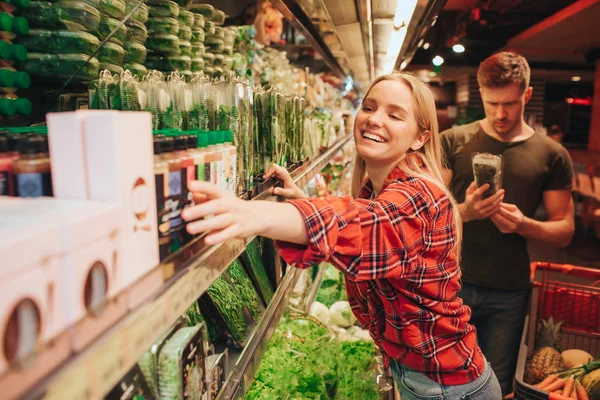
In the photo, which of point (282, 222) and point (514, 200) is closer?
point (282, 222)

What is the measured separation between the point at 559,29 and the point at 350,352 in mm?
6722

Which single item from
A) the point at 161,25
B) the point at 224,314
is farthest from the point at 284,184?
the point at 161,25

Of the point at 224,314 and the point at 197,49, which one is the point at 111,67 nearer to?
the point at 197,49

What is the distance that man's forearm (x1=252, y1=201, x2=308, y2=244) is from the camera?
3.00 ft

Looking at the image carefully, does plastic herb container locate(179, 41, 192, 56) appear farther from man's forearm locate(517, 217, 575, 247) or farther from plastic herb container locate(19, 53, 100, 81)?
man's forearm locate(517, 217, 575, 247)

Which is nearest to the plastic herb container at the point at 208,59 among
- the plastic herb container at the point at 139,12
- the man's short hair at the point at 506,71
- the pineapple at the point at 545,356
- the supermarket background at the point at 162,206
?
the supermarket background at the point at 162,206

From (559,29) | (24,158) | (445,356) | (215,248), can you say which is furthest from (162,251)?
(559,29)

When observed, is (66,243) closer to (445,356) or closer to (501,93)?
(445,356)

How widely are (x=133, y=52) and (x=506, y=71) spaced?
1.86 m

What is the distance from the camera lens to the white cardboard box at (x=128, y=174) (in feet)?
1.98

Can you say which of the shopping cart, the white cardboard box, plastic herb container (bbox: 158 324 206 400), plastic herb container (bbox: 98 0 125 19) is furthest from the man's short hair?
the white cardboard box

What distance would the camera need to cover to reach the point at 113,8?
4.25ft

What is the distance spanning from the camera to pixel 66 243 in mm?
521

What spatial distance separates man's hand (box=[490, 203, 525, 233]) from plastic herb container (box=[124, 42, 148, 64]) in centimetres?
173
